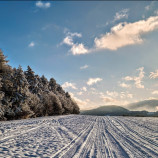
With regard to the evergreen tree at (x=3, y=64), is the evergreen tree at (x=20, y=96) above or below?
below

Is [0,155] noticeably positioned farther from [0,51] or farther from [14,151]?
[0,51]

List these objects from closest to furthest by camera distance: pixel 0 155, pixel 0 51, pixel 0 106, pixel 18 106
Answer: pixel 0 155, pixel 0 106, pixel 0 51, pixel 18 106

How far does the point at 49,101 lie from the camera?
112 ft

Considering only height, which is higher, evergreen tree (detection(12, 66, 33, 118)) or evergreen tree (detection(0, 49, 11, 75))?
evergreen tree (detection(0, 49, 11, 75))

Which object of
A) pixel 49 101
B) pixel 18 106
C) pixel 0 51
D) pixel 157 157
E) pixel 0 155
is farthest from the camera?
pixel 49 101

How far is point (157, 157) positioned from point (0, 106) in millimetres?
17305

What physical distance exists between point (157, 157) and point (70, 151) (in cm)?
356

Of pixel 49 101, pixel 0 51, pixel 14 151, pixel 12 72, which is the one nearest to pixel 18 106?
pixel 12 72

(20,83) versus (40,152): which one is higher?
(20,83)

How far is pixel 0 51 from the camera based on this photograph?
18891mm

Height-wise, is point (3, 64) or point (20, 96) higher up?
point (3, 64)

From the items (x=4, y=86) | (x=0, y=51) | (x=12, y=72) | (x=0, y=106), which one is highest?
(x=0, y=51)

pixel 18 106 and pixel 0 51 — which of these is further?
pixel 18 106

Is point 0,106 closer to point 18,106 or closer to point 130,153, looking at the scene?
point 18,106
